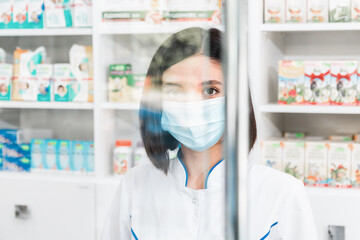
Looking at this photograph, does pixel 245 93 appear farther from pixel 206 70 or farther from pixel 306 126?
pixel 306 126

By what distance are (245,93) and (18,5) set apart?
1.46 meters

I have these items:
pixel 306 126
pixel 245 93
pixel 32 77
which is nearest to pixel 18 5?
pixel 32 77

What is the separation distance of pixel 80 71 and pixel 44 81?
14cm

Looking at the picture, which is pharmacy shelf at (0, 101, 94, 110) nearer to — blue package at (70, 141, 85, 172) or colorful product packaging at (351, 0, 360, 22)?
blue package at (70, 141, 85, 172)

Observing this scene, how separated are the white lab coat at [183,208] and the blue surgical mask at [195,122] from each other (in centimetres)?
8

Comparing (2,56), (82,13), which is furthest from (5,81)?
(82,13)

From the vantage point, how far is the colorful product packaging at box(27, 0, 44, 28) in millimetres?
1686

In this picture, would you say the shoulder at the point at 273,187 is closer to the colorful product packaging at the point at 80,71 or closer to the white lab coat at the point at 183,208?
the white lab coat at the point at 183,208

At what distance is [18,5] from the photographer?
1683 mm

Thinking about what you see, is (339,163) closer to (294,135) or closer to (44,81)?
(294,135)

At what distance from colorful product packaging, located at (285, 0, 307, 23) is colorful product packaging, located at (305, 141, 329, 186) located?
0.44m

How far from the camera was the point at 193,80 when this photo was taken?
0.55 meters

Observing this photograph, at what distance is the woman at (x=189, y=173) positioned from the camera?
52cm

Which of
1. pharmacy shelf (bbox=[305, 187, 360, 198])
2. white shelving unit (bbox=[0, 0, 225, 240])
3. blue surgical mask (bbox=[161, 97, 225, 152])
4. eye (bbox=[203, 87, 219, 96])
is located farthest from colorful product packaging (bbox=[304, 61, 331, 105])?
eye (bbox=[203, 87, 219, 96])
